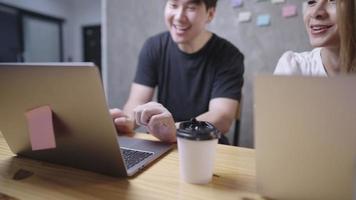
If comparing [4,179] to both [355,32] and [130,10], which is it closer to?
[355,32]

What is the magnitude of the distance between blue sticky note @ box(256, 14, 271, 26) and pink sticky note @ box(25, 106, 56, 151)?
5.62 ft

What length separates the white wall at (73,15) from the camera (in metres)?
5.55

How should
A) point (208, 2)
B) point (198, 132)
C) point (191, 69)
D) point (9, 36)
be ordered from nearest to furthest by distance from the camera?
1. point (198, 132)
2. point (208, 2)
3. point (191, 69)
4. point (9, 36)

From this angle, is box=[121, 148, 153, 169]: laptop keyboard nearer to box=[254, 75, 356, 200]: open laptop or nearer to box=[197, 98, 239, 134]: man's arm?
box=[254, 75, 356, 200]: open laptop

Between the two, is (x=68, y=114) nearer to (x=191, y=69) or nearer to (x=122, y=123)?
(x=122, y=123)

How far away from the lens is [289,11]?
1839 mm

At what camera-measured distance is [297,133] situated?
1.33 feet

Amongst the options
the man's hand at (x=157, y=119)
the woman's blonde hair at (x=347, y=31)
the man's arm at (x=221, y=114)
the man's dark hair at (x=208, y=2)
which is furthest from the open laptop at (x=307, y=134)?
the man's dark hair at (x=208, y=2)

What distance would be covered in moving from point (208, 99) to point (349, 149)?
1.00m

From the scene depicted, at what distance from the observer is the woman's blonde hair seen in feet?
2.51

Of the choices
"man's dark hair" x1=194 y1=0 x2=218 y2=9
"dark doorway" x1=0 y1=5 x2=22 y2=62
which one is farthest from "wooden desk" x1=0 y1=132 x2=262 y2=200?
"dark doorway" x1=0 y1=5 x2=22 y2=62

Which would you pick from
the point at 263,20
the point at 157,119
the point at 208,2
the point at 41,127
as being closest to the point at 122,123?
the point at 157,119

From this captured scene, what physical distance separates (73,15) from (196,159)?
607 centimetres

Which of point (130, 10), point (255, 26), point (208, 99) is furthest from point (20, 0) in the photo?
point (208, 99)
